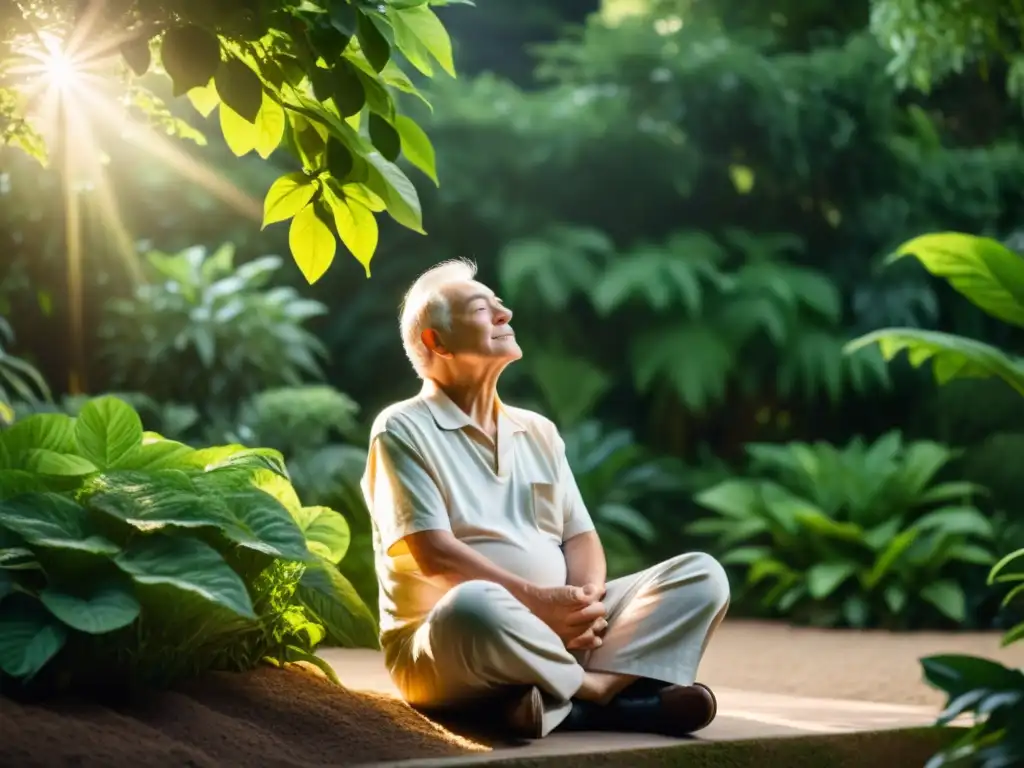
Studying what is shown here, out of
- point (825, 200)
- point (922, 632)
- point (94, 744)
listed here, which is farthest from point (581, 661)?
point (825, 200)

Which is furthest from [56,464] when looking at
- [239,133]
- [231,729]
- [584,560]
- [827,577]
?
[827,577]

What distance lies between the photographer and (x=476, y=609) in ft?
8.86

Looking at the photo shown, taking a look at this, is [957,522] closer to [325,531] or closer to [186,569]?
[325,531]

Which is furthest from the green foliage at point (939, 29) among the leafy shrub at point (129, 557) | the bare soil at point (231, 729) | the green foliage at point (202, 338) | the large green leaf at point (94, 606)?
the large green leaf at point (94, 606)

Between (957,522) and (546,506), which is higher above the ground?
(546,506)

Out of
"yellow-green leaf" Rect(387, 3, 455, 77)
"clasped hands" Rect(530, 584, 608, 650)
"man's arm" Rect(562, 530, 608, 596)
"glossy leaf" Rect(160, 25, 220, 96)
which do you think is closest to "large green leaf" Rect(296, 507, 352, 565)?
"man's arm" Rect(562, 530, 608, 596)

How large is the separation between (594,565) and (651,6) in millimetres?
8501

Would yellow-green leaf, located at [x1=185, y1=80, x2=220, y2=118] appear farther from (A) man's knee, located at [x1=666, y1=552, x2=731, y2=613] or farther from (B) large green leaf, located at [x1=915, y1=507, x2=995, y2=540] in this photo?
(B) large green leaf, located at [x1=915, y1=507, x2=995, y2=540]

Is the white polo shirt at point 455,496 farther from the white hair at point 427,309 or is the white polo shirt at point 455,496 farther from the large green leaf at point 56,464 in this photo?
the large green leaf at point 56,464

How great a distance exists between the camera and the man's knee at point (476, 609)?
2701mm

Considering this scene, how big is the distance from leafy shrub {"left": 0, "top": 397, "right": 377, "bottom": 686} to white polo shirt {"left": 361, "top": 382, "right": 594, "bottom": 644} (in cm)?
22

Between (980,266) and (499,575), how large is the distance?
182 cm

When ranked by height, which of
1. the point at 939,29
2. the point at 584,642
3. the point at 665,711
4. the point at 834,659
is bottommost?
the point at 834,659

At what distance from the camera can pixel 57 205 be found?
7508mm
